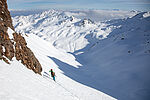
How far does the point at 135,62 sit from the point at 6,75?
31.6m

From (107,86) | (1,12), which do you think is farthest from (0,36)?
(107,86)

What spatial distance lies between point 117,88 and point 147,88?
17.9 feet

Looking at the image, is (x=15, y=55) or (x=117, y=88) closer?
(x=15, y=55)

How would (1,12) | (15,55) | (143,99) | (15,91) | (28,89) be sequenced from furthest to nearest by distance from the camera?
(143,99) → (1,12) → (15,55) → (28,89) → (15,91)

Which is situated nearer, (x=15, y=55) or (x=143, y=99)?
(x=15, y=55)

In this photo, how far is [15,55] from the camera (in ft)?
50.3

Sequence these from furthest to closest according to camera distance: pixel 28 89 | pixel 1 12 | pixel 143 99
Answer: pixel 143 99 → pixel 1 12 → pixel 28 89

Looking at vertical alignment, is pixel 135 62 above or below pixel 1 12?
below

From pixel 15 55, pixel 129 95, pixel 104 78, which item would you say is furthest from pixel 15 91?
pixel 104 78

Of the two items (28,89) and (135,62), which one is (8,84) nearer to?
(28,89)

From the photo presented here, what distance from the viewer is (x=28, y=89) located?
10.0 m

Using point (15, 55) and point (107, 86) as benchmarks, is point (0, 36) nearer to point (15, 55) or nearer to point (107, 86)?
point (15, 55)

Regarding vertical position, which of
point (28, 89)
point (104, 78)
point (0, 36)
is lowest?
point (104, 78)

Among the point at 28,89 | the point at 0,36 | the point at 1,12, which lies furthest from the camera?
the point at 1,12
